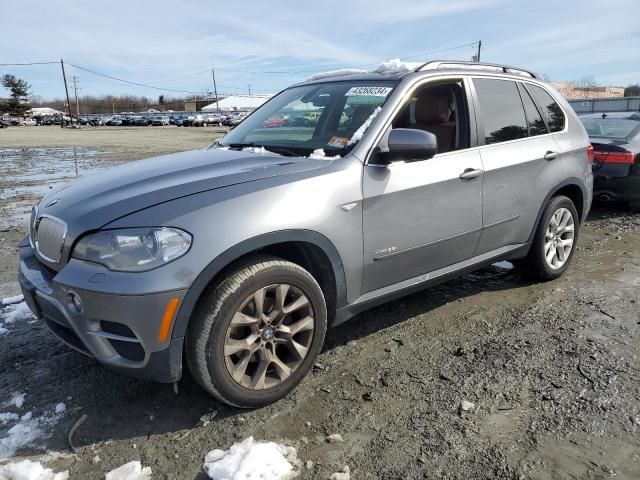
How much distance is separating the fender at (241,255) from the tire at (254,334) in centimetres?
9

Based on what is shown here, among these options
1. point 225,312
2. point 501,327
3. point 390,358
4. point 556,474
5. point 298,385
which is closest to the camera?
point 556,474

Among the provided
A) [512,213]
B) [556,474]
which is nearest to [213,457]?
[556,474]

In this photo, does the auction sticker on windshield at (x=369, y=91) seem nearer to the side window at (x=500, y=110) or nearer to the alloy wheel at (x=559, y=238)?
the side window at (x=500, y=110)

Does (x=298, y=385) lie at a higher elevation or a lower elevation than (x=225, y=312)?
lower

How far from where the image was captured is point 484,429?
2576 millimetres

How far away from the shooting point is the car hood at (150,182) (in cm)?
255

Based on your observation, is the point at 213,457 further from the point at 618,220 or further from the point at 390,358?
the point at 618,220

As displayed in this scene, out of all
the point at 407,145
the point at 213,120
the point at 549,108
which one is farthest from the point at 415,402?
the point at 213,120

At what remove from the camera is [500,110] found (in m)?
3.96

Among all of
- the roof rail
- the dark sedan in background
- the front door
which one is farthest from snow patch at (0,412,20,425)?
the dark sedan in background

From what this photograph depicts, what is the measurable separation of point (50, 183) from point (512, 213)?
9.99 meters

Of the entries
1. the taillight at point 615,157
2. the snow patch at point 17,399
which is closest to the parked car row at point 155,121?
the taillight at point 615,157

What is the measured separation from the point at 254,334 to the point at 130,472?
84 cm

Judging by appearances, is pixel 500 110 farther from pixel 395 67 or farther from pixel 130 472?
pixel 130 472
